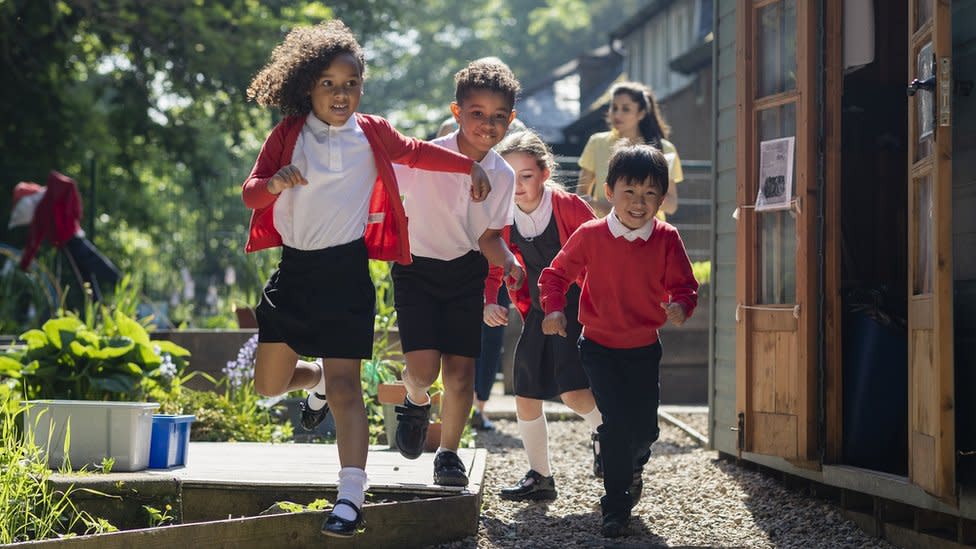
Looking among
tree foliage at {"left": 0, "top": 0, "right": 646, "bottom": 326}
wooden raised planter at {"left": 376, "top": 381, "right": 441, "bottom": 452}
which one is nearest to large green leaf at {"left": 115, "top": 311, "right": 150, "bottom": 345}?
wooden raised planter at {"left": 376, "top": 381, "right": 441, "bottom": 452}

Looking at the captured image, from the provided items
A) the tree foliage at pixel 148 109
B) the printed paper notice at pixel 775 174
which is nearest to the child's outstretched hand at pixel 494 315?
the printed paper notice at pixel 775 174

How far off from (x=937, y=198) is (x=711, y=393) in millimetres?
3277

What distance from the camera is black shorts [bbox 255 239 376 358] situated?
4.61 metres

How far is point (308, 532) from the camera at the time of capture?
14.8ft

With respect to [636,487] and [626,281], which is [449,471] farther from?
[626,281]

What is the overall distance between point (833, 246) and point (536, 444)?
157cm

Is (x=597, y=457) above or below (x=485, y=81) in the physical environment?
below

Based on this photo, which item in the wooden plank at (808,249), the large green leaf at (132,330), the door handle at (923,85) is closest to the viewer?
the door handle at (923,85)

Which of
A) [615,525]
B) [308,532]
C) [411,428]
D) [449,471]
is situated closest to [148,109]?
[411,428]

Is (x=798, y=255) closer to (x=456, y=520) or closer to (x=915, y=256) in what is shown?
(x=915, y=256)

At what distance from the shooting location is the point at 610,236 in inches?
211

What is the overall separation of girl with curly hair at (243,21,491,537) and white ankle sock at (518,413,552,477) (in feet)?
5.02

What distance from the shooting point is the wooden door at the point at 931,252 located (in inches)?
173

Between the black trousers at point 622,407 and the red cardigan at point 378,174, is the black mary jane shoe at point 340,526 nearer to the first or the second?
the red cardigan at point 378,174
